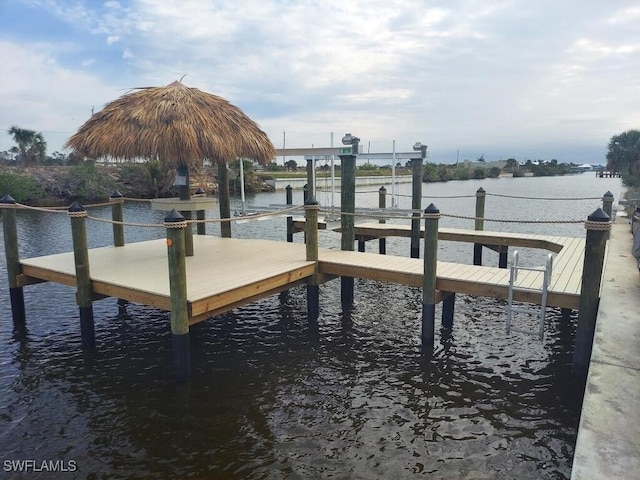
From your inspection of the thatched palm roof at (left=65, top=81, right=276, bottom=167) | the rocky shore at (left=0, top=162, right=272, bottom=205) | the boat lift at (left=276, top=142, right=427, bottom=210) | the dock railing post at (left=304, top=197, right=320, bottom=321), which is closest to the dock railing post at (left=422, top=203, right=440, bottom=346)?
the dock railing post at (left=304, top=197, right=320, bottom=321)

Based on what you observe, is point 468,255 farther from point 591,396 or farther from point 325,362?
point 591,396

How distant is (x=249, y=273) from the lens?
720 cm

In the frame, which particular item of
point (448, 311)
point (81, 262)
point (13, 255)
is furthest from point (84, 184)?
point (448, 311)

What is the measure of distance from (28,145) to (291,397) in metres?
50.4

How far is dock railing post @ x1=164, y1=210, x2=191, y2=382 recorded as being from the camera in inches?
221

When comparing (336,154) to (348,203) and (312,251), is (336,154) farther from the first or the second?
(312,251)

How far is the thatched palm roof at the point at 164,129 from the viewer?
7859 mm

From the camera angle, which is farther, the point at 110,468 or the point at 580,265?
the point at 580,265

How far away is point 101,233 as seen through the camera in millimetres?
18688

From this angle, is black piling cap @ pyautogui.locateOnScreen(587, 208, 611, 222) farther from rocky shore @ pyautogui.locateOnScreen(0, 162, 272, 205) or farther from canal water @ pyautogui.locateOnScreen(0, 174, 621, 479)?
rocky shore @ pyautogui.locateOnScreen(0, 162, 272, 205)

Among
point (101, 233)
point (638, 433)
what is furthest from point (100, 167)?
point (638, 433)

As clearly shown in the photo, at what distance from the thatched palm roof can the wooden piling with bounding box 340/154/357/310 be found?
6.71ft

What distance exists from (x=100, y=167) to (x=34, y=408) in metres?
40.1

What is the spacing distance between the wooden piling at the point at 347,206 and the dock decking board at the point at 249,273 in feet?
1.42
